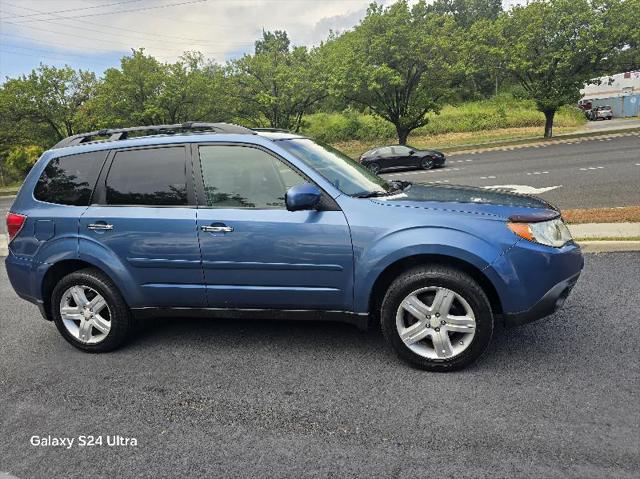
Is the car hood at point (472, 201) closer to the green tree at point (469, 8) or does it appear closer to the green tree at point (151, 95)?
the green tree at point (151, 95)

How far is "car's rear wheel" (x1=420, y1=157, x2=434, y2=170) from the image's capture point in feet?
70.0

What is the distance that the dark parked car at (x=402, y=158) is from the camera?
21.3m

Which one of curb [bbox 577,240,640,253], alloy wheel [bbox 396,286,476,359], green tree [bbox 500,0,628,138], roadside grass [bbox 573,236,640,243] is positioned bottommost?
curb [bbox 577,240,640,253]

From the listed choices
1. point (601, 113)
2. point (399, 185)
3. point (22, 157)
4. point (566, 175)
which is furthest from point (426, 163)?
point (601, 113)

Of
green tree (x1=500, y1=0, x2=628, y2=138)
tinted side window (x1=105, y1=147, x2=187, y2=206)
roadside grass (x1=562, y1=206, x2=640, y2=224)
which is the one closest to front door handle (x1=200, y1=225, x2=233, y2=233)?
tinted side window (x1=105, y1=147, x2=187, y2=206)

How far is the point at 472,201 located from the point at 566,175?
38.0 feet

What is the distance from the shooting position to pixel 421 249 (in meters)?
3.36

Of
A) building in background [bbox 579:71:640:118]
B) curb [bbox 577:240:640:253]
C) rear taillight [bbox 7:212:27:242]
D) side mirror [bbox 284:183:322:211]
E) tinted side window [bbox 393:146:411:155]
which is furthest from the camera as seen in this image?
building in background [bbox 579:71:640:118]

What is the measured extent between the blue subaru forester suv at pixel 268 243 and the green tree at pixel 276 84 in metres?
28.3

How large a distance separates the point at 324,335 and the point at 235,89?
30879 millimetres

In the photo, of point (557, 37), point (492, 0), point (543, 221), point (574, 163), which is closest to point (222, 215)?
point (543, 221)

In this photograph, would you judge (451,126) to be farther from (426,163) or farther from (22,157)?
(22,157)

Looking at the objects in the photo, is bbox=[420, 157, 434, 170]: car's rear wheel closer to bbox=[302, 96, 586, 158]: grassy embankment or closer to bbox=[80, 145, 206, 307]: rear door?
bbox=[302, 96, 586, 158]: grassy embankment

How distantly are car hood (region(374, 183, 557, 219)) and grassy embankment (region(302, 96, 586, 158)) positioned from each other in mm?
33707
